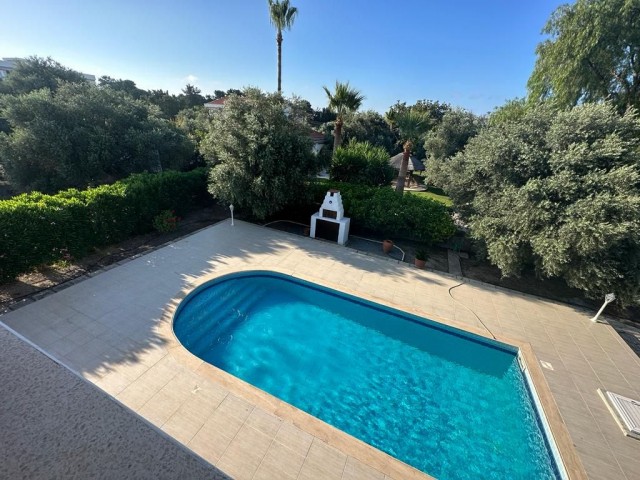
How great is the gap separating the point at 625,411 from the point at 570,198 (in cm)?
601

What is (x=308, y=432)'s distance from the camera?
17.1 feet

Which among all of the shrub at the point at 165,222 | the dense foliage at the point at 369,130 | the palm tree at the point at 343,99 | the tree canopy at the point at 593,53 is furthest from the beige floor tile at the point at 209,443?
the dense foliage at the point at 369,130

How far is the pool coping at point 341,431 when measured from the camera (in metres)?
4.92

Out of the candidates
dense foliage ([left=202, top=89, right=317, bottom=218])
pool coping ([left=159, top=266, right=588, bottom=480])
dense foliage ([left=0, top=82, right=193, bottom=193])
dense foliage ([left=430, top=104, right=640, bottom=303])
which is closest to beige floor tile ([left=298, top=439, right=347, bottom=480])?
pool coping ([left=159, top=266, right=588, bottom=480])

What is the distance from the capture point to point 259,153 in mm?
12852

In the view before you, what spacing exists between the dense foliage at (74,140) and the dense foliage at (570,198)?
18841 millimetres

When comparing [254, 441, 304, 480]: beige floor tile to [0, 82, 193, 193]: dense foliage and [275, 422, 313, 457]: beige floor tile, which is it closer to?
[275, 422, 313, 457]: beige floor tile

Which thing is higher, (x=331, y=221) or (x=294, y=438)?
(x=331, y=221)

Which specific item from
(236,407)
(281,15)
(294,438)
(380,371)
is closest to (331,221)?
(380,371)

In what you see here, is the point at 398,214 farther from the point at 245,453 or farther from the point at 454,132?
the point at 454,132

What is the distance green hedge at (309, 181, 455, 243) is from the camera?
13.0m

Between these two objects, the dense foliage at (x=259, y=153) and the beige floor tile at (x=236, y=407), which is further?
the dense foliage at (x=259, y=153)

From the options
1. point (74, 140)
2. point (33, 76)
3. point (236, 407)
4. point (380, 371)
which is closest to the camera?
point (236, 407)

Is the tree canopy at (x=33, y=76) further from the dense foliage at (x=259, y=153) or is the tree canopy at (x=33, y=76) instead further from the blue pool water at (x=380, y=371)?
the blue pool water at (x=380, y=371)
